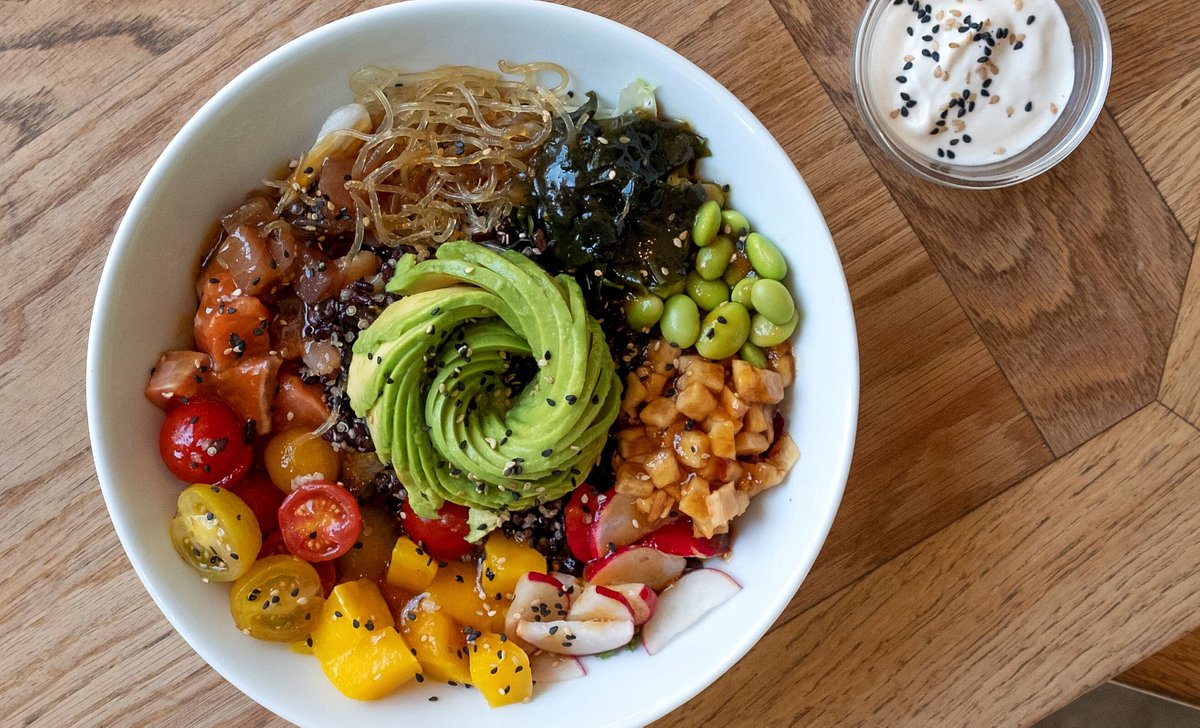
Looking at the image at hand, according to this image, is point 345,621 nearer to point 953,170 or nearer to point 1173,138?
point 953,170

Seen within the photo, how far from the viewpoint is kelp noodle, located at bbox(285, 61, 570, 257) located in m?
2.33

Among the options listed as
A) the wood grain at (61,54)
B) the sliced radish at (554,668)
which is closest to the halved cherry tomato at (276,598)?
the sliced radish at (554,668)

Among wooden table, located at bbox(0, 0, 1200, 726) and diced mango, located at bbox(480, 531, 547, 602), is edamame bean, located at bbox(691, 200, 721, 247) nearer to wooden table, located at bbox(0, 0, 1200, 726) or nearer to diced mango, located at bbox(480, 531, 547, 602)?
wooden table, located at bbox(0, 0, 1200, 726)

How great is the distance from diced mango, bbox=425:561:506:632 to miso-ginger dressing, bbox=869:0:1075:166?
1.75m

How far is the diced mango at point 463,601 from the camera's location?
7.84ft

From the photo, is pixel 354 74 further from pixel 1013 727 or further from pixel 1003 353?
pixel 1013 727

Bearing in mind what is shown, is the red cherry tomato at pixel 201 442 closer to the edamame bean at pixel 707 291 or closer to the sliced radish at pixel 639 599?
the sliced radish at pixel 639 599

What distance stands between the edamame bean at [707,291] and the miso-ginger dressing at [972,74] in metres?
0.72

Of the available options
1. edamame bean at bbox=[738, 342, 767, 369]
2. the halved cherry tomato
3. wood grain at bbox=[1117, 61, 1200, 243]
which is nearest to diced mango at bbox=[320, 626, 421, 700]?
the halved cherry tomato

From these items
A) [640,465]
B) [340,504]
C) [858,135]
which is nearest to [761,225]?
[858,135]

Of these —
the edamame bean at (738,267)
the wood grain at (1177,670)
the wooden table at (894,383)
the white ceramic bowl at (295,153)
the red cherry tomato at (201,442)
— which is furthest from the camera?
the wood grain at (1177,670)

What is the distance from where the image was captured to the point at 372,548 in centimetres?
244

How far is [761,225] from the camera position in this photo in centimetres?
232

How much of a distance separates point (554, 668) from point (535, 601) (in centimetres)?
20
